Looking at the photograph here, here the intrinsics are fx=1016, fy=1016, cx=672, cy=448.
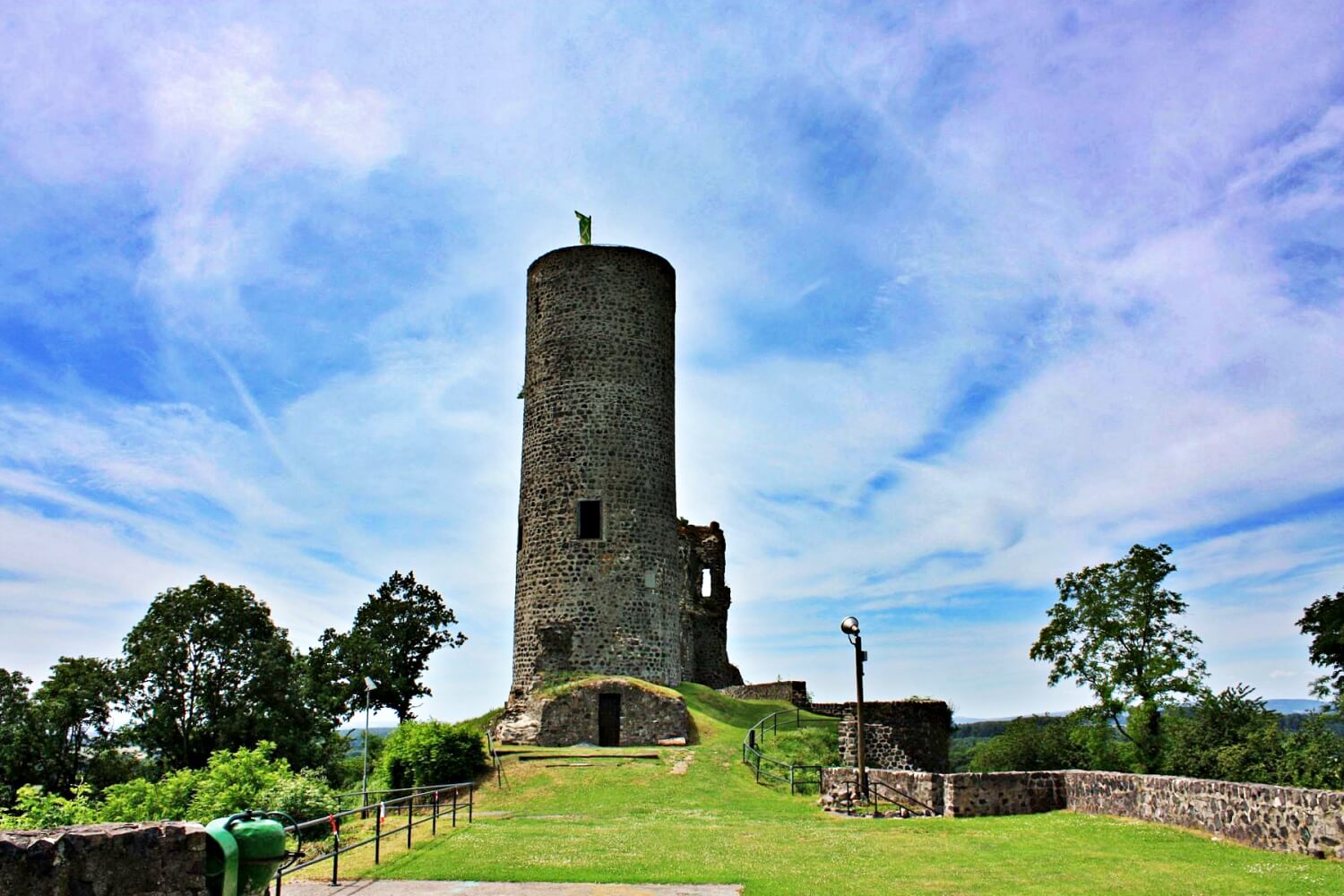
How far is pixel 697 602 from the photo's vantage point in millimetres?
43844

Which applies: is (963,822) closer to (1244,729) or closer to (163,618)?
(1244,729)

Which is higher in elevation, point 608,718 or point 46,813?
point 608,718

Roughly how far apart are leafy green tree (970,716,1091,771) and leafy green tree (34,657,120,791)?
34869 millimetres

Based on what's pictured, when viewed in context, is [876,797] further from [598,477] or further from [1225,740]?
[1225,740]

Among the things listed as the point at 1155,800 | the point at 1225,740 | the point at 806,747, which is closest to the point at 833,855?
the point at 1155,800

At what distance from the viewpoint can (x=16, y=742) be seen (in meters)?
33.8

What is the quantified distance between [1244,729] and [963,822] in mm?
21531

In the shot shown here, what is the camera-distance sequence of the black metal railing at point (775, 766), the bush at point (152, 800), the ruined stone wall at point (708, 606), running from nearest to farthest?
1. the bush at point (152, 800)
2. the black metal railing at point (775, 766)
3. the ruined stone wall at point (708, 606)

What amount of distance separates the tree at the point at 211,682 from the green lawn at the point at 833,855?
63.4 feet

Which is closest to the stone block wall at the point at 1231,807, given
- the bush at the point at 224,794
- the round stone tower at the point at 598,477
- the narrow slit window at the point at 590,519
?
the bush at the point at 224,794

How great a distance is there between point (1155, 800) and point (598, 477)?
67.1ft

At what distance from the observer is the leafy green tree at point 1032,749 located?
45.4m

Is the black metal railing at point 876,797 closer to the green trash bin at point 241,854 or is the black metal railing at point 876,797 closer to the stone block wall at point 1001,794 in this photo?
the stone block wall at point 1001,794

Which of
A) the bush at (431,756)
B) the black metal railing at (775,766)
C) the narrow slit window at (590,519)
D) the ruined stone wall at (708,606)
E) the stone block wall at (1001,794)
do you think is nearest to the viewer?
the stone block wall at (1001,794)
